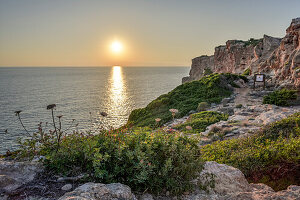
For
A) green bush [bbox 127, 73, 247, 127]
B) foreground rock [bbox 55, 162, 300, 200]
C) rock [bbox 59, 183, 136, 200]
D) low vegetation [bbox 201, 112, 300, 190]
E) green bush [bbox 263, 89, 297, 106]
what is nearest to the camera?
rock [bbox 59, 183, 136, 200]

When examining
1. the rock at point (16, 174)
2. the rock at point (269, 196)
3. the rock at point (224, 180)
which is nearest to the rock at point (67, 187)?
the rock at point (16, 174)

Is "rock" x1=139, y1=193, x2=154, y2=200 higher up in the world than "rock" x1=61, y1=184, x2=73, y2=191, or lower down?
lower down

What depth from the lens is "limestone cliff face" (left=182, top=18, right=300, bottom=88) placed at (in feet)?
65.3

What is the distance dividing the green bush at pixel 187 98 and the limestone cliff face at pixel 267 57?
608 centimetres

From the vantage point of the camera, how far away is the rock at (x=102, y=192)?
2586 millimetres

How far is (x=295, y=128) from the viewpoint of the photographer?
7336 mm

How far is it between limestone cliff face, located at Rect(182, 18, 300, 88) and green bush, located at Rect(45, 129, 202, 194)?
17.6 m

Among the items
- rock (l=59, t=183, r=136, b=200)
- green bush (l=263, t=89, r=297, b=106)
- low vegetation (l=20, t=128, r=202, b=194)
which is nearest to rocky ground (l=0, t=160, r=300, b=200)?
rock (l=59, t=183, r=136, b=200)

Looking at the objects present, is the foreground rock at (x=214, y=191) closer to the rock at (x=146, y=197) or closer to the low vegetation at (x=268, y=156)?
the rock at (x=146, y=197)

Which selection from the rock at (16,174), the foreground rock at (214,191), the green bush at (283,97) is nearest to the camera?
the foreground rock at (214,191)

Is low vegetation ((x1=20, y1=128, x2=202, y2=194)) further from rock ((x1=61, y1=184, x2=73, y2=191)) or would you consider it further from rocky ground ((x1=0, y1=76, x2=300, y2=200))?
rock ((x1=61, y1=184, x2=73, y2=191))

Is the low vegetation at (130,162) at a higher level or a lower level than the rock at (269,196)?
higher

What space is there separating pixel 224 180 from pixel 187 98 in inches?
743

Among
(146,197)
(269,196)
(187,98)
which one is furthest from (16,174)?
(187,98)
